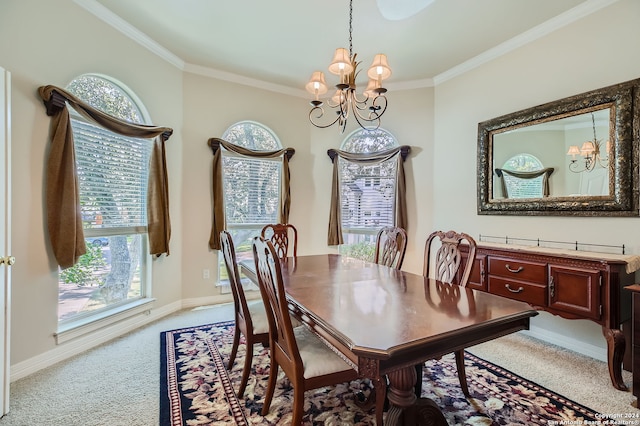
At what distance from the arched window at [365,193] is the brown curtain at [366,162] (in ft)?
0.34

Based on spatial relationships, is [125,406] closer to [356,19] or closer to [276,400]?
[276,400]

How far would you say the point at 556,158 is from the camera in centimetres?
266

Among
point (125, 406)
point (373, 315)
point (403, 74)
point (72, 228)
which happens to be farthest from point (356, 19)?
point (125, 406)

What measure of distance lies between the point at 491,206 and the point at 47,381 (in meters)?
4.11

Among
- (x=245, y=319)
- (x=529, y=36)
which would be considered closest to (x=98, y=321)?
(x=245, y=319)

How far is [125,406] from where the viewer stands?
5.84ft

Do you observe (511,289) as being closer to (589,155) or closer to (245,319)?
(589,155)

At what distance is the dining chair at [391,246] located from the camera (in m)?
2.49

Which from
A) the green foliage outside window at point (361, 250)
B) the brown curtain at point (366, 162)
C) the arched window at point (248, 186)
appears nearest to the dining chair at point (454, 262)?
the brown curtain at point (366, 162)

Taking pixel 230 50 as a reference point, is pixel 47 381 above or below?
below

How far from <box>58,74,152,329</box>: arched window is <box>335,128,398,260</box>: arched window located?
255 cm

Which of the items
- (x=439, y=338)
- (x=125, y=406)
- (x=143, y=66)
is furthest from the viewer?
(x=143, y=66)

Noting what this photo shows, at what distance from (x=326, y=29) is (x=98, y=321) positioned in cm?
346

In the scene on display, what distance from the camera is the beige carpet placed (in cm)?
171
